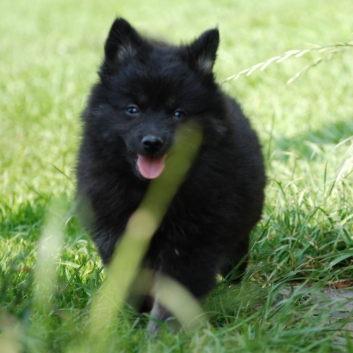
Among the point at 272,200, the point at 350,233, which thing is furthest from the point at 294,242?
the point at 272,200

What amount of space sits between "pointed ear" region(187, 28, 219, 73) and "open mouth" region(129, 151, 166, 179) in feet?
1.91

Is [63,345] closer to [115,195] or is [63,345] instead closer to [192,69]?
[115,195]

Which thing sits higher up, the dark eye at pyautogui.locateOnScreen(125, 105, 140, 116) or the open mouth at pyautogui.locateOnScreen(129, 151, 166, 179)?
the dark eye at pyautogui.locateOnScreen(125, 105, 140, 116)

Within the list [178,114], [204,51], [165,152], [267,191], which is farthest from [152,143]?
[267,191]

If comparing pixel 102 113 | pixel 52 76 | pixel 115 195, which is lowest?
pixel 115 195

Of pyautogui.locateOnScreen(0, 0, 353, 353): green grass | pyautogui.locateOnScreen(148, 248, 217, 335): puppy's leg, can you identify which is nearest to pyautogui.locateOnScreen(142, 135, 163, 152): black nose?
pyautogui.locateOnScreen(148, 248, 217, 335): puppy's leg

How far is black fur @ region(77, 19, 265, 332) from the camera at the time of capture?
10.7ft

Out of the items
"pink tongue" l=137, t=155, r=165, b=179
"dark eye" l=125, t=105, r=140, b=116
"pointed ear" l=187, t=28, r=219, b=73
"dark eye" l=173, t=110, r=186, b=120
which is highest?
"pointed ear" l=187, t=28, r=219, b=73

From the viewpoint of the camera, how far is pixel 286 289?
12.0 ft

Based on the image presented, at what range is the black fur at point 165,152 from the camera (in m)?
3.25

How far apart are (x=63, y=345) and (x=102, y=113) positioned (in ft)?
4.06

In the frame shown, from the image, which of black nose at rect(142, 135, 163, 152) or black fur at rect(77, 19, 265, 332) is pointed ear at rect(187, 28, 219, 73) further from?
black nose at rect(142, 135, 163, 152)

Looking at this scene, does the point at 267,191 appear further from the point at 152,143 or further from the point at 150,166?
the point at 152,143

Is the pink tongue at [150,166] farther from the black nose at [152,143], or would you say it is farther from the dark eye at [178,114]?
the dark eye at [178,114]
